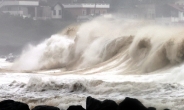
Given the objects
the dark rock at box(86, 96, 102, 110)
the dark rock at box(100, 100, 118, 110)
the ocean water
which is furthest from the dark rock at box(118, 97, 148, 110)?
the ocean water

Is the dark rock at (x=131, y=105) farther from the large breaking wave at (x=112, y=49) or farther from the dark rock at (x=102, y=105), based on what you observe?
the large breaking wave at (x=112, y=49)

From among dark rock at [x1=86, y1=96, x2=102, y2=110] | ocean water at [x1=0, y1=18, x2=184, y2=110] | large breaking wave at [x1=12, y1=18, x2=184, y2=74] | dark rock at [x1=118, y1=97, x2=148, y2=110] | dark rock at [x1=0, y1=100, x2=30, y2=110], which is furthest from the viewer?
large breaking wave at [x1=12, y1=18, x2=184, y2=74]

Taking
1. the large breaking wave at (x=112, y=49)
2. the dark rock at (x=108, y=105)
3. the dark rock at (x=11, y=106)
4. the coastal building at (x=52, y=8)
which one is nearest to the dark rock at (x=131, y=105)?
the dark rock at (x=108, y=105)

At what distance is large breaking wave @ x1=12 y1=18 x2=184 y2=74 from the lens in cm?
1747

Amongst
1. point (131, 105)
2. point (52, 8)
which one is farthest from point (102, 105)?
point (52, 8)

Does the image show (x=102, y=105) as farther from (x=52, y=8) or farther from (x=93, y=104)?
(x=52, y=8)

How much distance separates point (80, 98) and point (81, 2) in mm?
48702

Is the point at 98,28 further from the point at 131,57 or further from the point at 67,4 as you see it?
the point at 67,4

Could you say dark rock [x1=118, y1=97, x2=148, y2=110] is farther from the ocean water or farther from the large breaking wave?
the large breaking wave

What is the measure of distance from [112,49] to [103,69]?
12.0ft

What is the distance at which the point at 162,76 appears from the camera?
14820 mm

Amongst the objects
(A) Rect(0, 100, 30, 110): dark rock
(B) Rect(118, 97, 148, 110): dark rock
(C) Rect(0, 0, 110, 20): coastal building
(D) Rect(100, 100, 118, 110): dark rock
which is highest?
(B) Rect(118, 97, 148, 110): dark rock

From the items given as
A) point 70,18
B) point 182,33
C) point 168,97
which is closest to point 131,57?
point 182,33

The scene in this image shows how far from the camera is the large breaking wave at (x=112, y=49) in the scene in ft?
57.3
